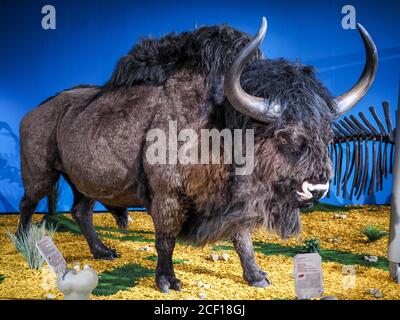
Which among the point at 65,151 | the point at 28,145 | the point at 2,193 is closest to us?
the point at 65,151

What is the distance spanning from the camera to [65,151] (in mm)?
3338

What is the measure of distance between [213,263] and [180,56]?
5.12 feet

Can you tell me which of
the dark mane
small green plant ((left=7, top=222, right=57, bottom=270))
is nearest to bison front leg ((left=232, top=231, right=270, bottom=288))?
the dark mane

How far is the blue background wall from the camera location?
10.3 feet

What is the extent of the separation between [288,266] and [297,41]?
170 cm

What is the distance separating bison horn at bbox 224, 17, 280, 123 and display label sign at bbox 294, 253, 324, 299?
807 millimetres

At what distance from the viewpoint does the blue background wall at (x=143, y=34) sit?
3143mm

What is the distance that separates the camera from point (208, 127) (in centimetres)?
277

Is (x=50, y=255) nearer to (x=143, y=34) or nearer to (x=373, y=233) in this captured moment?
(x=143, y=34)

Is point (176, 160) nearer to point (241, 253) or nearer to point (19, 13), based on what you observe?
point (241, 253)

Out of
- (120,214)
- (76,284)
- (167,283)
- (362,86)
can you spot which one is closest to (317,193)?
(362,86)

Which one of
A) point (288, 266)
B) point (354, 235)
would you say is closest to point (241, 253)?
point (288, 266)

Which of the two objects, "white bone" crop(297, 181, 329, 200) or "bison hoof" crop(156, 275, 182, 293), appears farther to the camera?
"bison hoof" crop(156, 275, 182, 293)

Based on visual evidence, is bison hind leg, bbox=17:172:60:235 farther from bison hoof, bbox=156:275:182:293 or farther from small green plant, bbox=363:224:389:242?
small green plant, bbox=363:224:389:242
